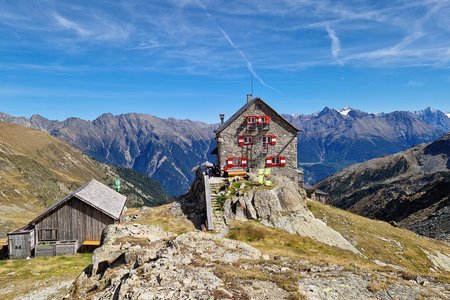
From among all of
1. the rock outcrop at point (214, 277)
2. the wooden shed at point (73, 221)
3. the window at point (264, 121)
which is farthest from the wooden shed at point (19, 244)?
the window at point (264, 121)

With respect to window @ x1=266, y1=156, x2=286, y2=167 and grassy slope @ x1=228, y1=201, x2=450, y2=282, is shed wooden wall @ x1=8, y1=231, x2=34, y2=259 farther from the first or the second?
window @ x1=266, y1=156, x2=286, y2=167

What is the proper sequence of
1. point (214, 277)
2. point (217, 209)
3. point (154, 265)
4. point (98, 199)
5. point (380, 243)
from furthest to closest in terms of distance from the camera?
point (98, 199)
point (380, 243)
point (217, 209)
point (154, 265)
point (214, 277)

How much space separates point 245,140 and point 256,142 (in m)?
1.96

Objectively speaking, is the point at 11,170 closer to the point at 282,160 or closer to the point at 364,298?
the point at 282,160

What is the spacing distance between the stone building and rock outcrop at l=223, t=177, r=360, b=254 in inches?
525

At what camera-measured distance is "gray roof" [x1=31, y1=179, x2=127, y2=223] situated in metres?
42.2

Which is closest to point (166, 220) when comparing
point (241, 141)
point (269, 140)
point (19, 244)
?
point (19, 244)

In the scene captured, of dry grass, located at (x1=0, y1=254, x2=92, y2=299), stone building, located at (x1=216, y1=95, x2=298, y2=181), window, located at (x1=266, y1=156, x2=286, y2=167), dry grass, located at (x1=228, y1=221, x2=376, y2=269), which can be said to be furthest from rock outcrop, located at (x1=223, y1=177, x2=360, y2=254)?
dry grass, located at (x1=0, y1=254, x2=92, y2=299)

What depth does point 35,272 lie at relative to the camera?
32.5m

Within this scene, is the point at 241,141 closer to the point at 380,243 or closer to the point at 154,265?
the point at 380,243

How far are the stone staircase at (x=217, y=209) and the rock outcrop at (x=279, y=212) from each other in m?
0.87

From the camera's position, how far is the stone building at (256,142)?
5841 cm

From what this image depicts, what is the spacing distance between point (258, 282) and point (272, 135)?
1720 inches

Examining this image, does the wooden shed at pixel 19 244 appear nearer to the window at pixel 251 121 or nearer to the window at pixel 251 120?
the window at pixel 251 121
